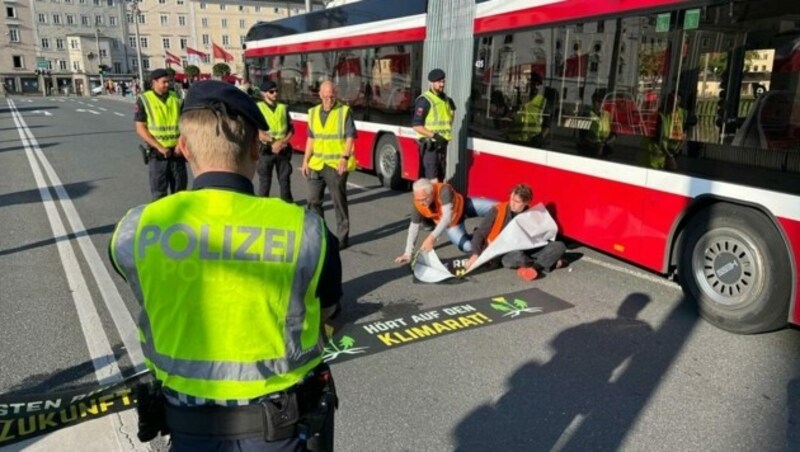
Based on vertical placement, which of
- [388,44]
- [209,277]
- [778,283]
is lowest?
[778,283]

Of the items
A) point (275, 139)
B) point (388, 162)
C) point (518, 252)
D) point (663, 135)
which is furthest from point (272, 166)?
point (663, 135)

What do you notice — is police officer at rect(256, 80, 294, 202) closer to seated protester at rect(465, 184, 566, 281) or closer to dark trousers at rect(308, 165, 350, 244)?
dark trousers at rect(308, 165, 350, 244)

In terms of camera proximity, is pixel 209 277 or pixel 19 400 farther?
pixel 19 400

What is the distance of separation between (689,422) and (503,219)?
Result: 9.59ft

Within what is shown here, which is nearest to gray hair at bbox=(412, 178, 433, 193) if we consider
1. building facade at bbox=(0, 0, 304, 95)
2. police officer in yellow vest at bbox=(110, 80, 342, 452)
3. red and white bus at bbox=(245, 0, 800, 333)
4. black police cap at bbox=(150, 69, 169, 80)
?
red and white bus at bbox=(245, 0, 800, 333)

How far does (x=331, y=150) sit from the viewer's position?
629 cm

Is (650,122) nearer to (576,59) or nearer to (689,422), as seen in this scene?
(576,59)

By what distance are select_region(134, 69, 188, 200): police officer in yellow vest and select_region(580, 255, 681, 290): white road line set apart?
4.38 meters

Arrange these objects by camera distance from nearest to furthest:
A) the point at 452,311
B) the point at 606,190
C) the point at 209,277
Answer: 1. the point at 209,277
2. the point at 452,311
3. the point at 606,190

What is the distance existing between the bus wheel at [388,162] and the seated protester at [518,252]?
4.23 metres

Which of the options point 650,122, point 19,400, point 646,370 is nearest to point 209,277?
point 19,400

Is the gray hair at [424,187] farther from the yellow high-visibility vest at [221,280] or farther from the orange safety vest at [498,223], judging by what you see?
the yellow high-visibility vest at [221,280]

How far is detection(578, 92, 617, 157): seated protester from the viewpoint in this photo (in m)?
5.50

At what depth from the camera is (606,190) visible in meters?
5.46
